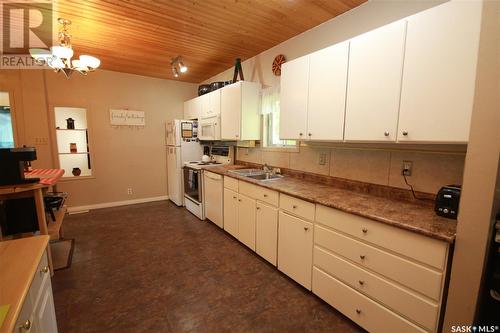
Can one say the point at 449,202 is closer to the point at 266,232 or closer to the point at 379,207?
the point at 379,207

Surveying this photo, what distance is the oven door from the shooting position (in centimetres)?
384

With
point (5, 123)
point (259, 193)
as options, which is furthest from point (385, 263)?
point (5, 123)

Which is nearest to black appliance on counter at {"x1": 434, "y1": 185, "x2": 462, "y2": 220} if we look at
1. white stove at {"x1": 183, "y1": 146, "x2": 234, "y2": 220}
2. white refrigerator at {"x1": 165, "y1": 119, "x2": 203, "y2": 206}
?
white stove at {"x1": 183, "y1": 146, "x2": 234, "y2": 220}

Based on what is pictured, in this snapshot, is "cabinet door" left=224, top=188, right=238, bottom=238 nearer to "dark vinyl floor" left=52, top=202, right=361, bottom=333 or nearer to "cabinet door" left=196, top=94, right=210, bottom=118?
"dark vinyl floor" left=52, top=202, right=361, bottom=333

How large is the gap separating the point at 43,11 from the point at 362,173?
3.55 meters

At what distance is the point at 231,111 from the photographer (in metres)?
3.37

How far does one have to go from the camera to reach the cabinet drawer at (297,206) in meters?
1.93

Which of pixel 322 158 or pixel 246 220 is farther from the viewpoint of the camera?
pixel 246 220

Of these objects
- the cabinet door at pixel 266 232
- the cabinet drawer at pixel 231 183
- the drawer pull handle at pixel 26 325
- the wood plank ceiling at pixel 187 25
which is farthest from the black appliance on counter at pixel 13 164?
the cabinet door at pixel 266 232

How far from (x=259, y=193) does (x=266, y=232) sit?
433 millimetres

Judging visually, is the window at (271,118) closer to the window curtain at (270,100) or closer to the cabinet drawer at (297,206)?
the window curtain at (270,100)

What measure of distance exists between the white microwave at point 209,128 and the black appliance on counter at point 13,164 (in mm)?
2316

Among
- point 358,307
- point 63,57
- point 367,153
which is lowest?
point 358,307

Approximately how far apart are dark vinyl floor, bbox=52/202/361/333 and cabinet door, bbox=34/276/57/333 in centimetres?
62
